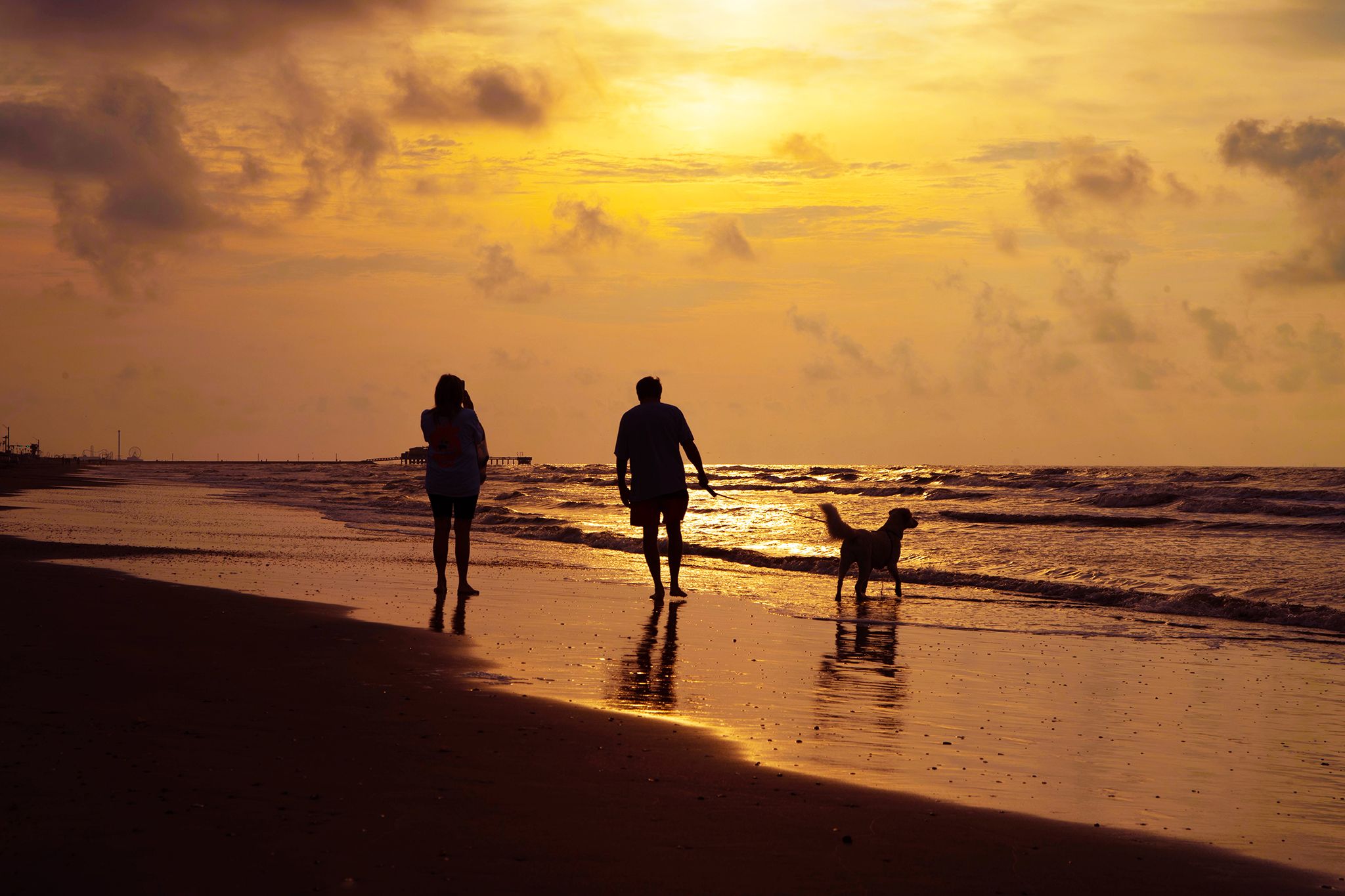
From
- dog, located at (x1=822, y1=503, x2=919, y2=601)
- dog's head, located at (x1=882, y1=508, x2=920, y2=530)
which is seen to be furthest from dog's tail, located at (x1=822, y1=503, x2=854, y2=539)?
dog's head, located at (x1=882, y1=508, x2=920, y2=530)

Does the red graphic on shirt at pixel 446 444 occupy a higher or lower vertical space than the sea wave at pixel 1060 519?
higher

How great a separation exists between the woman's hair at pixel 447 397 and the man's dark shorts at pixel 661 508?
190cm

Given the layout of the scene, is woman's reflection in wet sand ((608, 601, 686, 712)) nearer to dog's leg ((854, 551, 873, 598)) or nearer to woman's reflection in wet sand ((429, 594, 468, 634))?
woman's reflection in wet sand ((429, 594, 468, 634))

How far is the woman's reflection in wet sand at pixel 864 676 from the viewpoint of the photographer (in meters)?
5.66

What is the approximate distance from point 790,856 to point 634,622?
18.4 feet

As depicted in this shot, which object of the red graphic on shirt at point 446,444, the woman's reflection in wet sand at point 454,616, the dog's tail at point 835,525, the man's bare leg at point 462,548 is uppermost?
the red graphic on shirt at point 446,444

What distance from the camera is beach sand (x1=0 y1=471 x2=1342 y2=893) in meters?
2.96

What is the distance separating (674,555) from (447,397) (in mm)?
2613

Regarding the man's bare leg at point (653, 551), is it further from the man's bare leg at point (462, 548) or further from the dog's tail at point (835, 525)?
the dog's tail at point (835, 525)

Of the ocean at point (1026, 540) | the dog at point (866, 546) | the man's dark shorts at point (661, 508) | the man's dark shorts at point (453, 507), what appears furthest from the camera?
Answer: the ocean at point (1026, 540)

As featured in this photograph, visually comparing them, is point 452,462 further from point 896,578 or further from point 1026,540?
point 1026,540

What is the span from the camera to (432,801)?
139 inches

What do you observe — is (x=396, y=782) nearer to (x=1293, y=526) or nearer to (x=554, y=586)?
(x=554, y=586)

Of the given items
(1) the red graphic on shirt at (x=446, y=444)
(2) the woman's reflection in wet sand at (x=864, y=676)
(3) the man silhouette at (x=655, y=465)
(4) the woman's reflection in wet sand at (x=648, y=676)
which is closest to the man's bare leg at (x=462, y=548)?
(1) the red graphic on shirt at (x=446, y=444)
